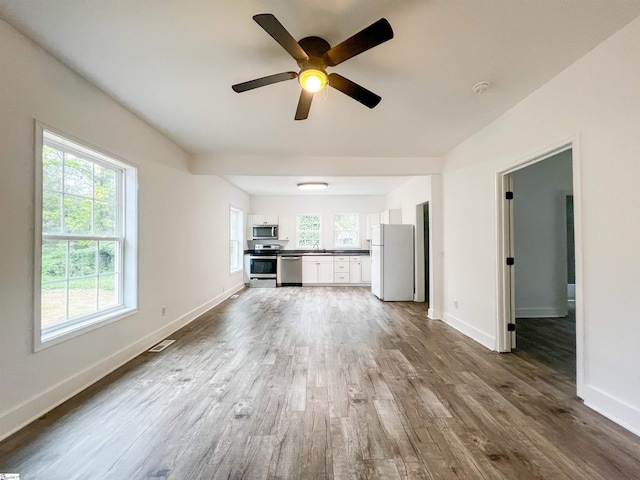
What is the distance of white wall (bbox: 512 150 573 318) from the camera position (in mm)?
4340

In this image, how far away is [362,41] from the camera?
1.53 meters

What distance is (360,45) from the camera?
1.56m

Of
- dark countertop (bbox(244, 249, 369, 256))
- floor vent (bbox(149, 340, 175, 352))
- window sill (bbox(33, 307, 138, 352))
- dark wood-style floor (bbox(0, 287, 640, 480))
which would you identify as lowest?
floor vent (bbox(149, 340, 175, 352))

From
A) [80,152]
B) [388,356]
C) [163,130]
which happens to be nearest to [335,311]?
[388,356]

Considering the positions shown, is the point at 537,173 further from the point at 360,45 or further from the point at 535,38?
the point at 360,45

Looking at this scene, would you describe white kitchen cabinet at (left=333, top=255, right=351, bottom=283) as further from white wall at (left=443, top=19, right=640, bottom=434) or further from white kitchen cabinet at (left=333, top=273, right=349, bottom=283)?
white wall at (left=443, top=19, right=640, bottom=434)

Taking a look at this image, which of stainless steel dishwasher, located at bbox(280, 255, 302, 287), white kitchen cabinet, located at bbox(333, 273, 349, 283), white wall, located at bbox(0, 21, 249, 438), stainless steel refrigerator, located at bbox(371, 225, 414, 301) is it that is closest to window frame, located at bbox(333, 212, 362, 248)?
white kitchen cabinet, located at bbox(333, 273, 349, 283)

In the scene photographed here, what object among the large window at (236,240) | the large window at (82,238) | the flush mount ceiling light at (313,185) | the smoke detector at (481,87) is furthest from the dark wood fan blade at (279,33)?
the large window at (236,240)

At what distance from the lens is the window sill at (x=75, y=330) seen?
195 centimetres

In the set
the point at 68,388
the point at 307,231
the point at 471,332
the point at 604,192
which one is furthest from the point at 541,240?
the point at 68,388

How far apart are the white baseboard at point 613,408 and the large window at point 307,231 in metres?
6.45

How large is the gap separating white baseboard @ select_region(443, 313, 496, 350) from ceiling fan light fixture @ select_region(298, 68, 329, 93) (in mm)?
3013

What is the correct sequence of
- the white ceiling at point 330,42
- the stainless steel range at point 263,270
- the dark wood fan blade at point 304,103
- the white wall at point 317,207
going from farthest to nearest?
the white wall at point 317,207 → the stainless steel range at point 263,270 → the dark wood fan blade at point 304,103 → the white ceiling at point 330,42

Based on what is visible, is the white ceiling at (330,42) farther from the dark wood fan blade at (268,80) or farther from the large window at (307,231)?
the large window at (307,231)
